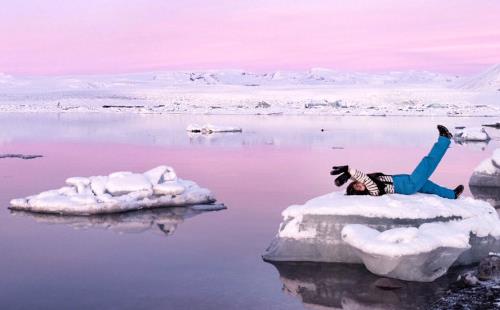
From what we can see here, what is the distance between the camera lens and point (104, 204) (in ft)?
34.0

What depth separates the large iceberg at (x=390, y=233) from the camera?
685 cm

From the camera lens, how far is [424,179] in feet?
27.1

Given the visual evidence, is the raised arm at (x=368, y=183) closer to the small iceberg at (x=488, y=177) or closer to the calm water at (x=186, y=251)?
the calm water at (x=186, y=251)

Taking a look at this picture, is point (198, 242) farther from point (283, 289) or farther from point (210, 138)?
point (210, 138)

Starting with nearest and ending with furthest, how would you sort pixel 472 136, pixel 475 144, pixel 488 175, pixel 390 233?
pixel 390 233
pixel 488 175
pixel 475 144
pixel 472 136

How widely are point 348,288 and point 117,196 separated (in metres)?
5.21

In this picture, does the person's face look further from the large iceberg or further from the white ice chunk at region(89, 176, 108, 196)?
the white ice chunk at region(89, 176, 108, 196)

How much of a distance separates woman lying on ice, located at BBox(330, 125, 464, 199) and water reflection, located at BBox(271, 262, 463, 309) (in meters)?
1.01

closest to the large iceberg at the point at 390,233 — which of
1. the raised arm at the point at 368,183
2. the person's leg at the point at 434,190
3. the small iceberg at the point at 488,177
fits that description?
the raised arm at the point at 368,183

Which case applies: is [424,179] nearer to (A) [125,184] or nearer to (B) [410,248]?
(B) [410,248]

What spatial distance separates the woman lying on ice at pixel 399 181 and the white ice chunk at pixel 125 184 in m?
4.12

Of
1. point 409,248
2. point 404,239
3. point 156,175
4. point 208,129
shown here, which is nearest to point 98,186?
point 156,175

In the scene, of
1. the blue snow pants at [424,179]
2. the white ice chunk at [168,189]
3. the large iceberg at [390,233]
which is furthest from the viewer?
the white ice chunk at [168,189]

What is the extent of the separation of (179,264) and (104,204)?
3.06m
